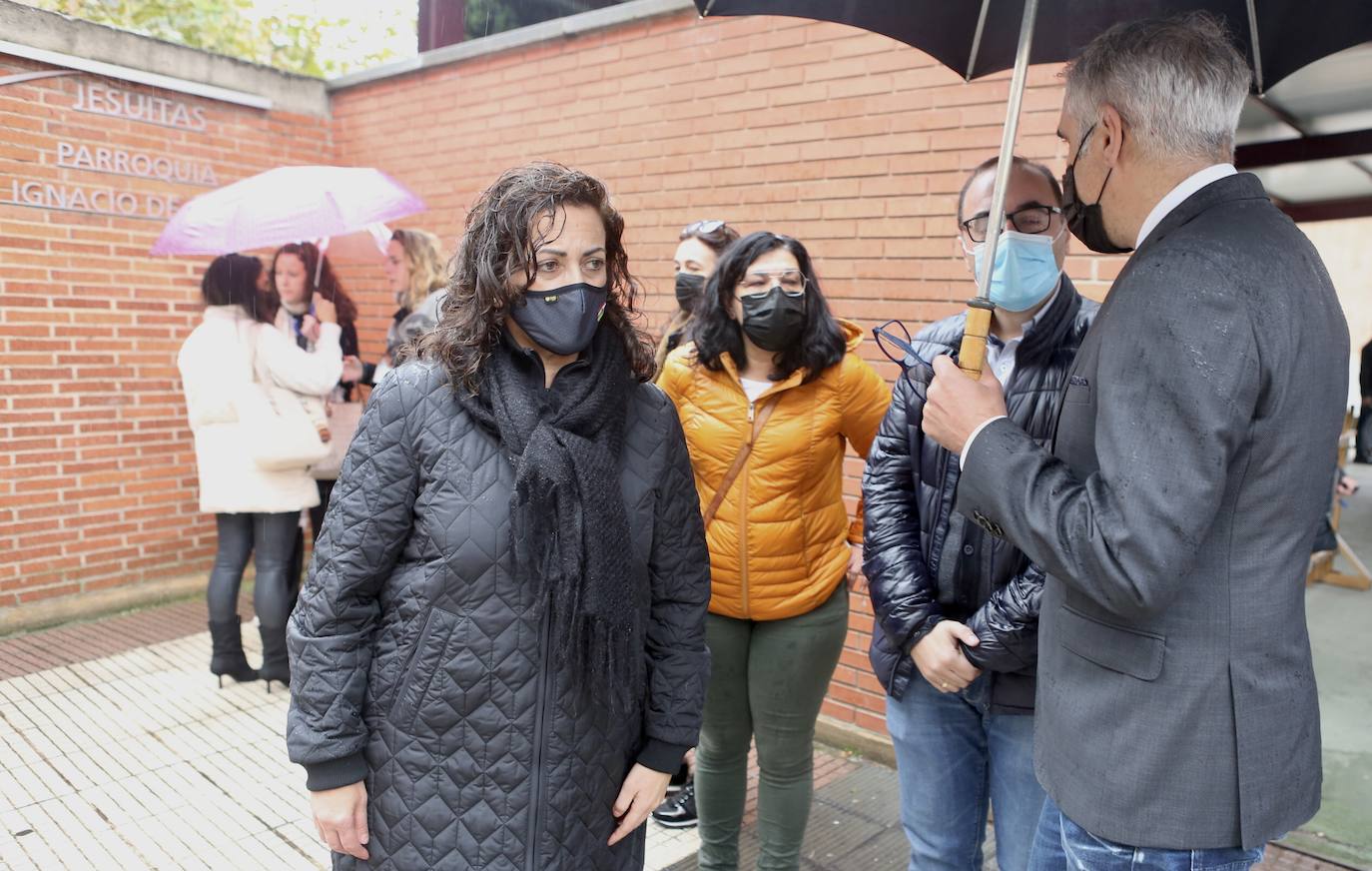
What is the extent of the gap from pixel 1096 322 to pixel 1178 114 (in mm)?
343

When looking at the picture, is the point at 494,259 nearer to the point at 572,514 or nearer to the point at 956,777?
the point at 572,514

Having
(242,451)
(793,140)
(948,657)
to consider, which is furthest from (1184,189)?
(242,451)

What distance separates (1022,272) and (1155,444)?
39.1 inches

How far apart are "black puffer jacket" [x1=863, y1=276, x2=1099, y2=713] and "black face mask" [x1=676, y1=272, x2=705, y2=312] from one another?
1.17 meters

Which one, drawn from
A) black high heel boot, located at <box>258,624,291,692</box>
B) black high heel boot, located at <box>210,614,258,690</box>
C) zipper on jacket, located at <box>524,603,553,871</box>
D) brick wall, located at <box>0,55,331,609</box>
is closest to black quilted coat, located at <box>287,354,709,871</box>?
zipper on jacket, located at <box>524,603,553,871</box>

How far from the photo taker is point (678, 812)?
3695mm

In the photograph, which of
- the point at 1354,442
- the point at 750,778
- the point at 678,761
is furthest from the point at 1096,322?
the point at 1354,442

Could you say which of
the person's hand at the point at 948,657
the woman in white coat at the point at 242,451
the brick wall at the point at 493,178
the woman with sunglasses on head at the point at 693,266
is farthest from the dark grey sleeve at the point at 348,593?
the woman in white coat at the point at 242,451

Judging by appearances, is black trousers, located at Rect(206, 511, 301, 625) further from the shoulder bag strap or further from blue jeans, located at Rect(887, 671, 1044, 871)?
blue jeans, located at Rect(887, 671, 1044, 871)

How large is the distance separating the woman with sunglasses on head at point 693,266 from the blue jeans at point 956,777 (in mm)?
1652

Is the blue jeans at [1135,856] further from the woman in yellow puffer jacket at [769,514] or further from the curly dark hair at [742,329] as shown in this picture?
the curly dark hair at [742,329]

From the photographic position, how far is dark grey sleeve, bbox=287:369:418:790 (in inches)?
68.7

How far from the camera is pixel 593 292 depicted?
1909mm

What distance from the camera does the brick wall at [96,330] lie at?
558 cm
